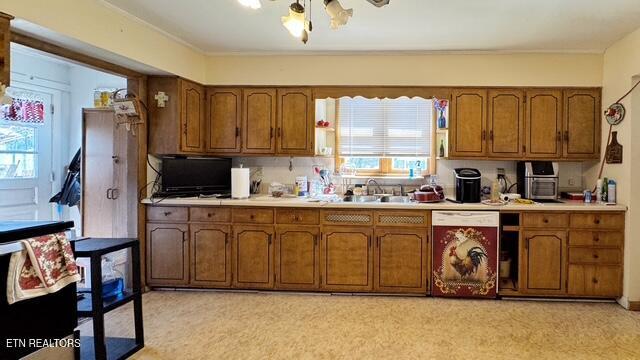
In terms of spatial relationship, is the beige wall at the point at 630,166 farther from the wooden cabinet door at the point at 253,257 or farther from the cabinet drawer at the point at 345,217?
the wooden cabinet door at the point at 253,257

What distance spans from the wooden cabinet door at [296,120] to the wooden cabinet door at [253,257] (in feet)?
3.12

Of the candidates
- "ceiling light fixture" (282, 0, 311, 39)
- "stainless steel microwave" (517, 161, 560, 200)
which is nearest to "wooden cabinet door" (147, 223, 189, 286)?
"ceiling light fixture" (282, 0, 311, 39)

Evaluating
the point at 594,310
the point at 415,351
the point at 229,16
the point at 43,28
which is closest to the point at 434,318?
the point at 415,351

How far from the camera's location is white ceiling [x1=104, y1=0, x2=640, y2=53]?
2.94 metres

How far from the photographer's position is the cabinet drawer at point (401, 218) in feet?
12.2

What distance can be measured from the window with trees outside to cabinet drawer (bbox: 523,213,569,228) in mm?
1170

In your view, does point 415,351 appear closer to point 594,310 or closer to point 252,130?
point 594,310

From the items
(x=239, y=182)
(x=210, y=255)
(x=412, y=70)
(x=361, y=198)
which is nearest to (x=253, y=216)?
(x=239, y=182)

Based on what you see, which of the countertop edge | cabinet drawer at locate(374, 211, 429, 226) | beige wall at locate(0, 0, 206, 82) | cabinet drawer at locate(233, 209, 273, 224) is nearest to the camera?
beige wall at locate(0, 0, 206, 82)

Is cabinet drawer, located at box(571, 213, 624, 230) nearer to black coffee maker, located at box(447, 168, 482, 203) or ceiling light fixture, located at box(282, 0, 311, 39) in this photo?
black coffee maker, located at box(447, 168, 482, 203)

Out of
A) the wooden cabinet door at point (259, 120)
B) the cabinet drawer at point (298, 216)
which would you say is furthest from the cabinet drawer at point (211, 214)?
the wooden cabinet door at point (259, 120)

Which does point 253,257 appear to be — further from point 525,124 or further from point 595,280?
point 595,280

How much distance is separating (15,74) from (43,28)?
2407 mm

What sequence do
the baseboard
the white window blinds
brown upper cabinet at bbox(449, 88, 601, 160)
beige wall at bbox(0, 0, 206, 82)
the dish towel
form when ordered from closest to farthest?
the dish towel → beige wall at bbox(0, 0, 206, 82) → the baseboard → brown upper cabinet at bbox(449, 88, 601, 160) → the white window blinds
